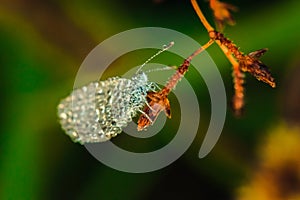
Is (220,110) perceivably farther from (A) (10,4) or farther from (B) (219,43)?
(A) (10,4)

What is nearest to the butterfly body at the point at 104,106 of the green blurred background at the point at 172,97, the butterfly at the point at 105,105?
the butterfly at the point at 105,105

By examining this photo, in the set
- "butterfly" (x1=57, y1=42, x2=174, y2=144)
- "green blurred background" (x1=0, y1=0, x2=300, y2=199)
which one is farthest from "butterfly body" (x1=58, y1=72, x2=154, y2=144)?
"green blurred background" (x1=0, y1=0, x2=300, y2=199)

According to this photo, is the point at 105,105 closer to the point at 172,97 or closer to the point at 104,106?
the point at 104,106

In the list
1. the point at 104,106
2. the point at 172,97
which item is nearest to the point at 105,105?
the point at 104,106

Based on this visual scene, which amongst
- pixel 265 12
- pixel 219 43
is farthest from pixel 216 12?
pixel 265 12

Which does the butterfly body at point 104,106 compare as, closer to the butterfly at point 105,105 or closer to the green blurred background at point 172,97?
the butterfly at point 105,105

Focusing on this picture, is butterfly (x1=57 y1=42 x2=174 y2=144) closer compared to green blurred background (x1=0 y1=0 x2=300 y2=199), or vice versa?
butterfly (x1=57 y1=42 x2=174 y2=144)

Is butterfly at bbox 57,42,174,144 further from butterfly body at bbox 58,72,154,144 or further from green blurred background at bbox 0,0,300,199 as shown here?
green blurred background at bbox 0,0,300,199

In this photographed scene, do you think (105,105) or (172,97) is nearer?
(105,105)
